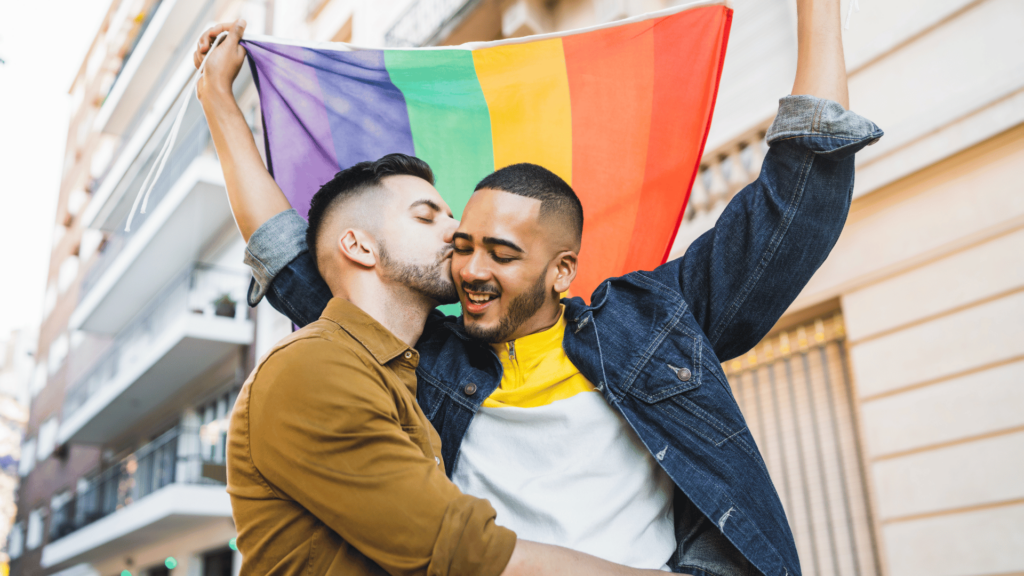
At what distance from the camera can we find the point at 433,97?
3.04m

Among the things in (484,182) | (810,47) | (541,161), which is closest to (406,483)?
(484,182)

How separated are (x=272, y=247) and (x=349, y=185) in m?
0.35

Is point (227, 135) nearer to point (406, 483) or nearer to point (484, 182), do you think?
point (484, 182)

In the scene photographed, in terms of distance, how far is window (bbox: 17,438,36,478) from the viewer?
2484 centimetres

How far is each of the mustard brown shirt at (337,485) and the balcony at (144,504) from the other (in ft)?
36.7

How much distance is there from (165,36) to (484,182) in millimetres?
18569

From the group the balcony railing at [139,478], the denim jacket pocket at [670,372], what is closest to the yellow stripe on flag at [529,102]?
the denim jacket pocket at [670,372]

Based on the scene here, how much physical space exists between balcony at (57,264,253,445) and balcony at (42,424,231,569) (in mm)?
1206

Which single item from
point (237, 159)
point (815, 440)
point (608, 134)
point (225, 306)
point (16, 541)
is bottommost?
point (16, 541)

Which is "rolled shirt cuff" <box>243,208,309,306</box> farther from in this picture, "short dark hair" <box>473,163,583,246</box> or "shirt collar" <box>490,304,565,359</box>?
"shirt collar" <box>490,304,565,359</box>

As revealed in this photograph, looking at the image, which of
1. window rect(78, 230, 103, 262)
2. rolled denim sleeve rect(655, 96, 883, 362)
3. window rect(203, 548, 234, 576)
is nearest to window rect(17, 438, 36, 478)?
window rect(78, 230, 103, 262)

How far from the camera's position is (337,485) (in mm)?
1564

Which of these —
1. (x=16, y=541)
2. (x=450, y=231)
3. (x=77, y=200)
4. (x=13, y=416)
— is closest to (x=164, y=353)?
(x=450, y=231)

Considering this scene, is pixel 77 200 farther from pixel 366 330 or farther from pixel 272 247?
pixel 366 330
